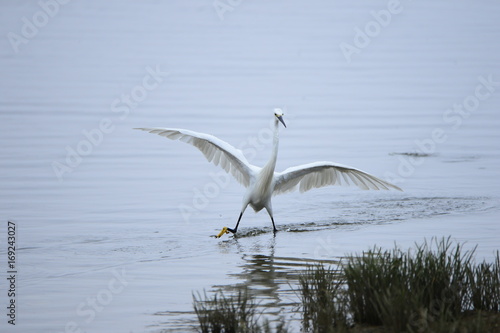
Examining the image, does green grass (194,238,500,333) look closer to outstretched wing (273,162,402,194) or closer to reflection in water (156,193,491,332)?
reflection in water (156,193,491,332)

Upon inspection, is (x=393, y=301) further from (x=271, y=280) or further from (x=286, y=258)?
(x=286, y=258)

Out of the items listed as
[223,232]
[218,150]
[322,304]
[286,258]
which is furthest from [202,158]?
[322,304]

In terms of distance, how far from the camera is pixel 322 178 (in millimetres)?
13297

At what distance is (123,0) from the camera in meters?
63.6

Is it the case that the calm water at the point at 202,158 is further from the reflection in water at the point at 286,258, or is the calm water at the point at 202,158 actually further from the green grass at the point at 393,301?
the green grass at the point at 393,301

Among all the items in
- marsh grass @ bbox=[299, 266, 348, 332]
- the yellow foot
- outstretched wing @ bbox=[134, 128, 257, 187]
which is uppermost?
outstretched wing @ bbox=[134, 128, 257, 187]

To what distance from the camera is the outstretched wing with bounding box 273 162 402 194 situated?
12.6m

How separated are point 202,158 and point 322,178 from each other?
6299 millimetres

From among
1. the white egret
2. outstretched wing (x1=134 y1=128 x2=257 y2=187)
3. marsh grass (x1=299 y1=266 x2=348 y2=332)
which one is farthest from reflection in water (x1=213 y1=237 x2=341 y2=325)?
outstretched wing (x1=134 y1=128 x2=257 y2=187)

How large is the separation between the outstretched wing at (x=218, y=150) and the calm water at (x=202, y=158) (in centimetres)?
94

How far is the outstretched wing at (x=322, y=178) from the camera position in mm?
12609

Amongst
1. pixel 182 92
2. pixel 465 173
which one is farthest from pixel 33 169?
pixel 182 92

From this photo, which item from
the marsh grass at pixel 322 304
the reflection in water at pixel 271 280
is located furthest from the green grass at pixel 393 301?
the reflection in water at pixel 271 280

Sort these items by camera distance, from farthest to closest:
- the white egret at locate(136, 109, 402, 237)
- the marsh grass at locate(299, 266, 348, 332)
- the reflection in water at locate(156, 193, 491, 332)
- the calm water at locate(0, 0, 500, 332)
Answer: the white egret at locate(136, 109, 402, 237), the calm water at locate(0, 0, 500, 332), the reflection in water at locate(156, 193, 491, 332), the marsh grass at locate(299, 266, 348, 332)
